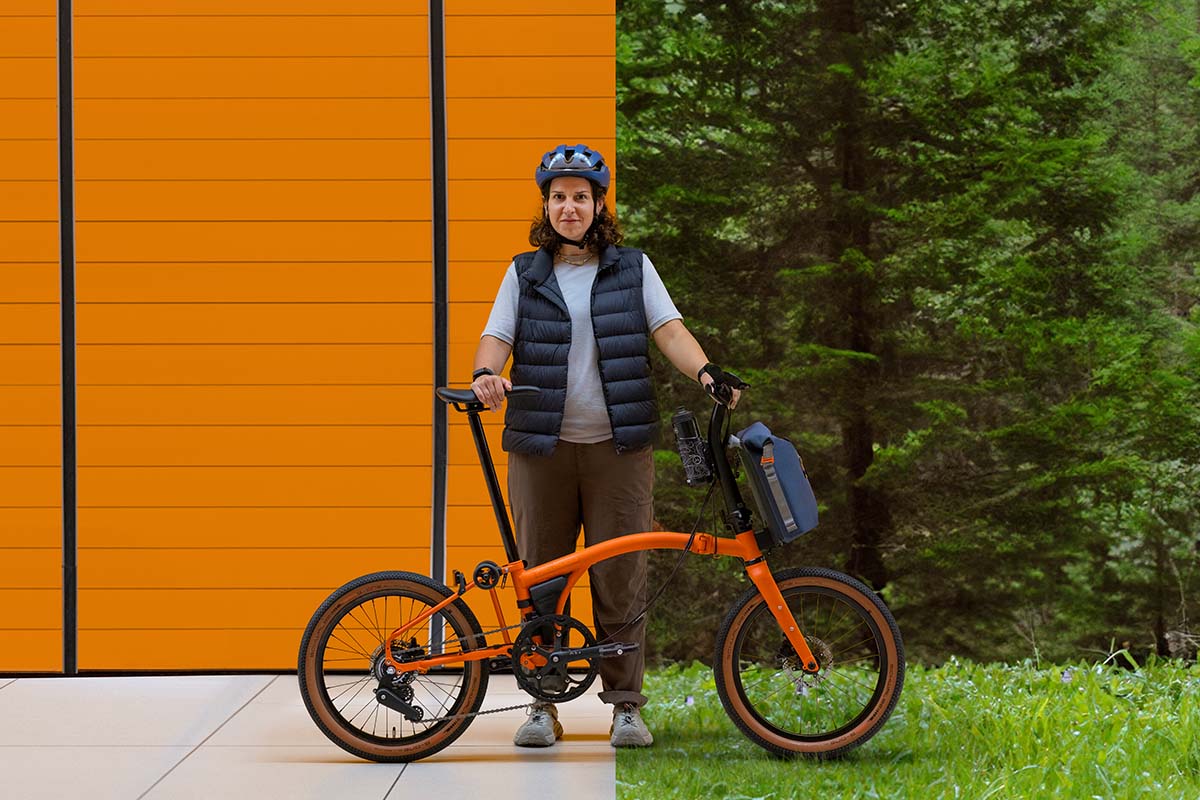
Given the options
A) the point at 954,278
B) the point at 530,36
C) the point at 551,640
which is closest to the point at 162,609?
the point at 551,640

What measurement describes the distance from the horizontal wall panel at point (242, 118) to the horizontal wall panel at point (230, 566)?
1410 mm

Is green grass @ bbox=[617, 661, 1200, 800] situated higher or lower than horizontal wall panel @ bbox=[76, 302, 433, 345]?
lower

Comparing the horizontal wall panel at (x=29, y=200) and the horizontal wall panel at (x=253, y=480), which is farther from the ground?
the horizontal wall panel at (x=29, y=200)

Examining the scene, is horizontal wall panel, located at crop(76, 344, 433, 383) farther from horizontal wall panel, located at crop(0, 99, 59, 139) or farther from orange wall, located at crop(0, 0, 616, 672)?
horizontal wall panel, located at crop(0, 99, 59, 139)

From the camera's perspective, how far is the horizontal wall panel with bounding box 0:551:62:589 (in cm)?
412

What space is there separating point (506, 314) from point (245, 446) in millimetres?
1312

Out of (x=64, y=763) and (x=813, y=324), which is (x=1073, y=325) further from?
(x=64, y=763)

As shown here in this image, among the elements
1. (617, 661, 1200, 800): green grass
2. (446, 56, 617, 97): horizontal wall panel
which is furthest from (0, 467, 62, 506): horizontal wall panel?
(617, 661, 1200, 800): green grass

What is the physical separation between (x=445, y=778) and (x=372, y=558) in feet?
3.96

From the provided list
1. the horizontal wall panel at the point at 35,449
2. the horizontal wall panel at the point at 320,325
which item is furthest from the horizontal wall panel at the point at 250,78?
the horizontal wall panel at the point at 35,449

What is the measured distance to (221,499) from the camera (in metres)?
4.12

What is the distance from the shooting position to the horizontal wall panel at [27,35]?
13.5ft

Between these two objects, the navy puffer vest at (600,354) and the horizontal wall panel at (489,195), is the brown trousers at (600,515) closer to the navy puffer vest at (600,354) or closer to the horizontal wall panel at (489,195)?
the navy puffer vest at (600,354)

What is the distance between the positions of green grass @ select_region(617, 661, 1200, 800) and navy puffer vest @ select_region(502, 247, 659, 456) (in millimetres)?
863
